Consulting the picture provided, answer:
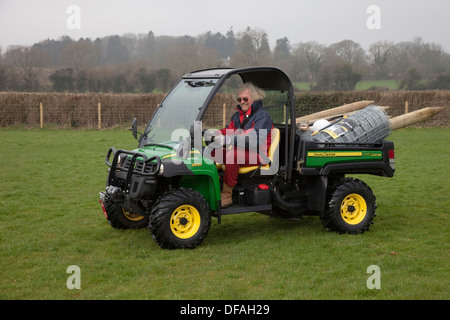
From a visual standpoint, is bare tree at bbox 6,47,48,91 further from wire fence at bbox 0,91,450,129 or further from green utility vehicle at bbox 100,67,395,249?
green utility vehicle at bbox 100,67,395,249

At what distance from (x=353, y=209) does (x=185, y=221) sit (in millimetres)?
2499

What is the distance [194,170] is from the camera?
259 inches

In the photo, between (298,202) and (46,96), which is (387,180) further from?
(46,96)

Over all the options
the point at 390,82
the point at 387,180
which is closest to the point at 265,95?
the point at 387,180

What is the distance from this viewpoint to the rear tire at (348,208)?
7445 mm

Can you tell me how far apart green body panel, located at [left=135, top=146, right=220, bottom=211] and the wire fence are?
2227 centimetres

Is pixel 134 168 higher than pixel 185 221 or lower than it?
higher

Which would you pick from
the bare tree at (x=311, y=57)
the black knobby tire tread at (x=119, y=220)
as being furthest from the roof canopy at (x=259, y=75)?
the bare tree at (x=311, y=57)

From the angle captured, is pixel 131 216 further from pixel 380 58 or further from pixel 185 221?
pixel 380 58

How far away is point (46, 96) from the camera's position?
29.7 metres

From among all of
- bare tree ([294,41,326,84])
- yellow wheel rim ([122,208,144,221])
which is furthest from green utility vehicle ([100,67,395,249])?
bare tree ([294,41,326,84])

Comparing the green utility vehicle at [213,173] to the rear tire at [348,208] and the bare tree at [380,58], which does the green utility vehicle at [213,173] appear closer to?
the rear tire at [348,208]

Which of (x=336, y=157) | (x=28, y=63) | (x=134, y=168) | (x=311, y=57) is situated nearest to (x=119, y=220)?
(x=134, y=168)

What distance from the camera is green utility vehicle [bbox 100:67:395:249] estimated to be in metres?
6.60
